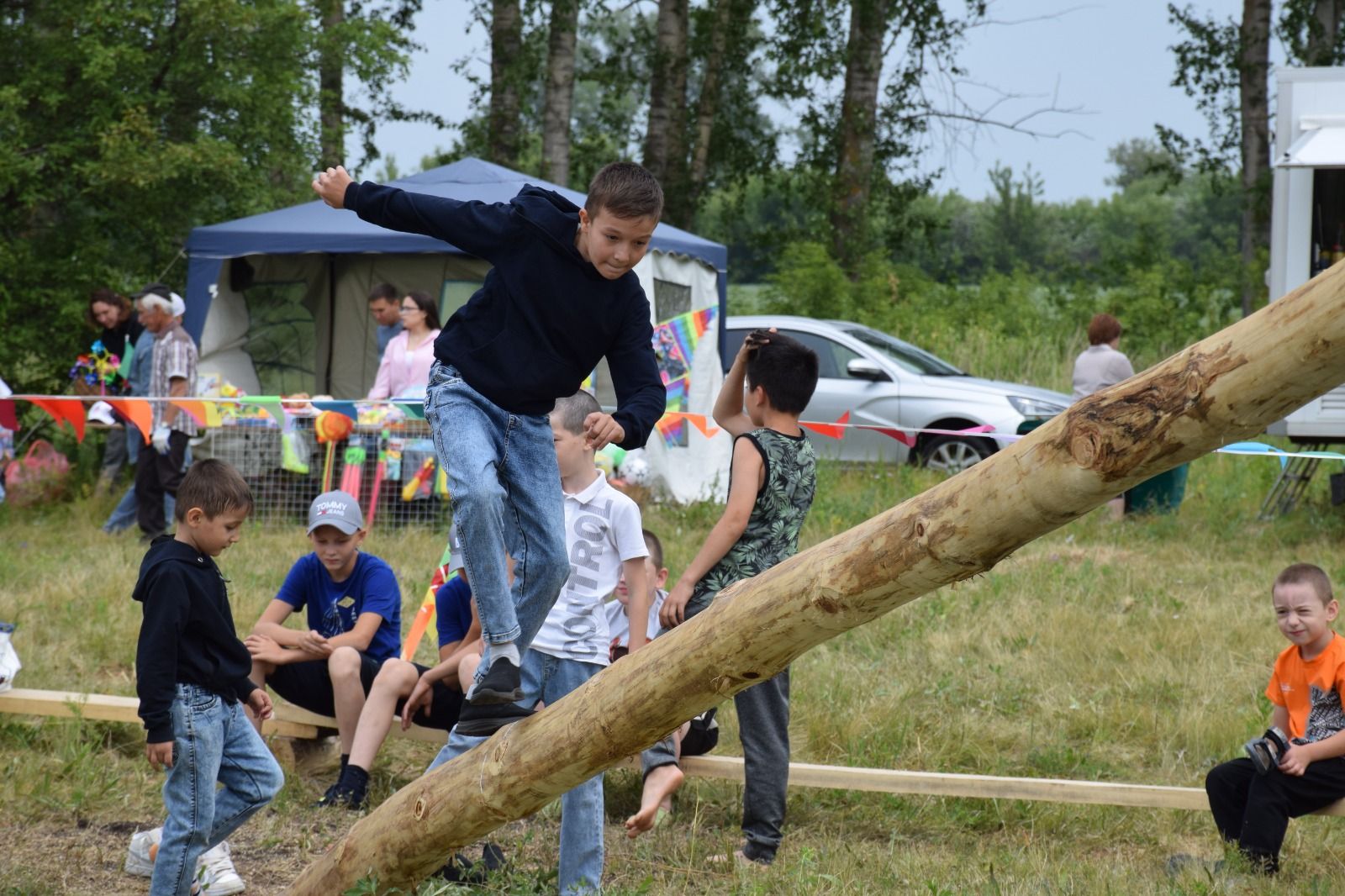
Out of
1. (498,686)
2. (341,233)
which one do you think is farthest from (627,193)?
(341,233)

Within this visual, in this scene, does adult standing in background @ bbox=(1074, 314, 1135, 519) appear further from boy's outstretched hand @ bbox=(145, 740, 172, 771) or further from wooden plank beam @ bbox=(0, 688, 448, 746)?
boy's outstretched hand @ bbox=(145, 740, 172, 771)

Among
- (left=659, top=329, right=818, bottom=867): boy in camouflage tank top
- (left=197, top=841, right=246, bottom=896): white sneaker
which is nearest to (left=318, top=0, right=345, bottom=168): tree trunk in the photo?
(left=659, top=329, right=818, bottom=867): boy in camouflage tank top

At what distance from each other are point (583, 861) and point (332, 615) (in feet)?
6.03

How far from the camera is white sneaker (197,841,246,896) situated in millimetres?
4637

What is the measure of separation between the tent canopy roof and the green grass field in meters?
2.69

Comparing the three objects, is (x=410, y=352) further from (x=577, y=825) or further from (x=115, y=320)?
(x=577, y=825)

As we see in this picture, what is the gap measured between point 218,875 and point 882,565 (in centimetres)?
279

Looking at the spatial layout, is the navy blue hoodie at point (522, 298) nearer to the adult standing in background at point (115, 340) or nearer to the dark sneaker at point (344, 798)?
the dark sneaker at point (344, 798)

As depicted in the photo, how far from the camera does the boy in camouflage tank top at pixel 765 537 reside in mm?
4941

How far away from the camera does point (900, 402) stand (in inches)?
518

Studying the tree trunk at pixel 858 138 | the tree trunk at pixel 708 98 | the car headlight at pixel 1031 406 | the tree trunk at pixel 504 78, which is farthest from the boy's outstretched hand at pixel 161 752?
the tree trunk at pixel 708 98

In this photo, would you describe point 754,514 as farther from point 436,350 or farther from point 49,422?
point 49,422

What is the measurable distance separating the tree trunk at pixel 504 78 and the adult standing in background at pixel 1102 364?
33.9 feet

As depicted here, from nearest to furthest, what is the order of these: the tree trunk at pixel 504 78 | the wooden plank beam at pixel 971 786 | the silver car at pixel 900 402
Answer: the wooden plank beam at pixel 971 786 → the silver car at pixel 900 402 → the tree trunk at pixel 504 78
